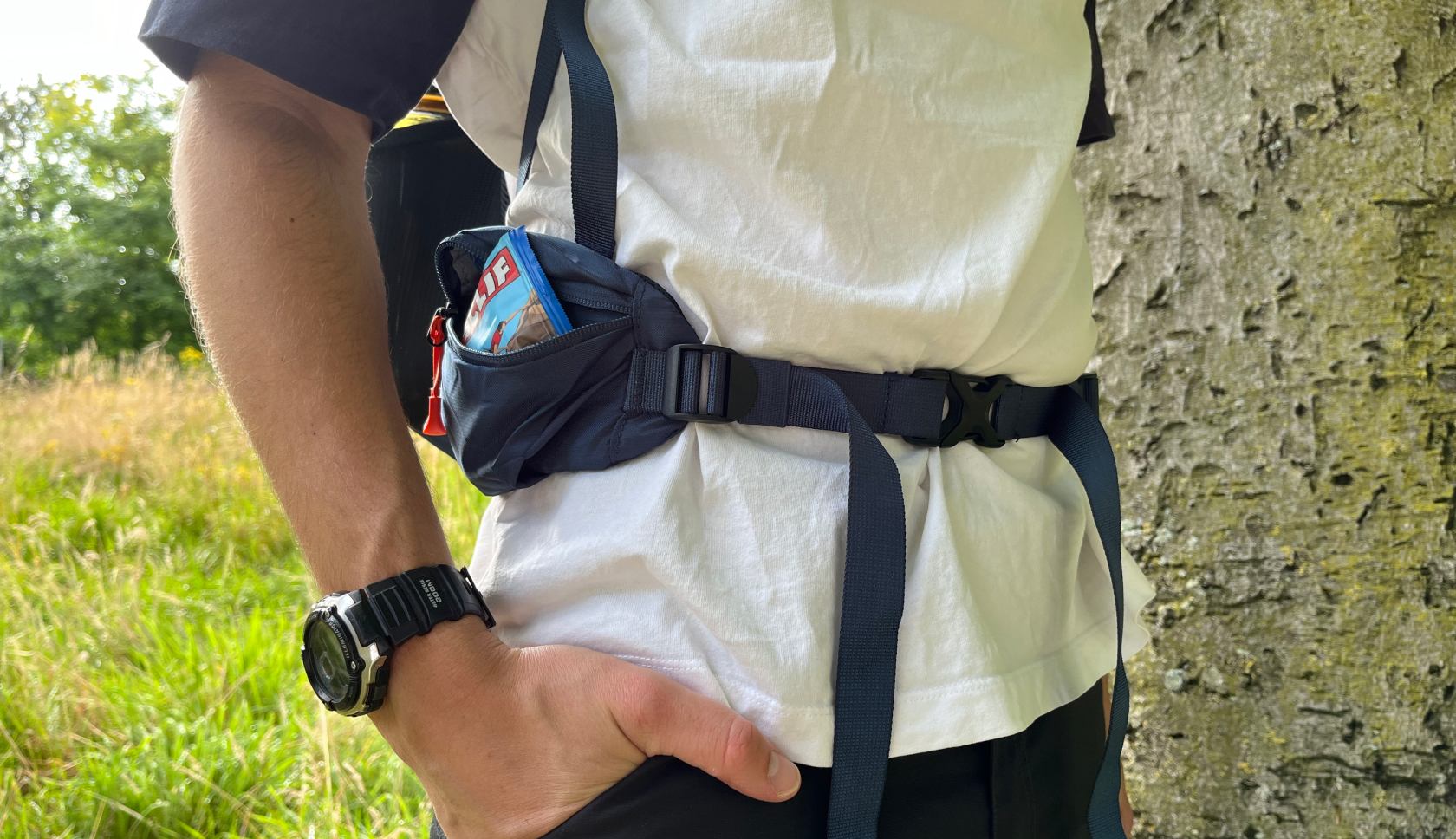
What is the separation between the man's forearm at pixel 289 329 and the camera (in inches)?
30.9

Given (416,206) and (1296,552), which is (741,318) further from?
(1296,552)

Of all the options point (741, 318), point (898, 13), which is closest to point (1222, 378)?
point (898, 13)

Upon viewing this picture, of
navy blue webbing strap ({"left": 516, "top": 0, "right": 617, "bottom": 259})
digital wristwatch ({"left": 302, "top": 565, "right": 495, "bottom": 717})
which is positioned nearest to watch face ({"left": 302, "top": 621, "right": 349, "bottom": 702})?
digital wristwatch ({"left": 302, "top": 565, "right": 495, "bottom": 717})

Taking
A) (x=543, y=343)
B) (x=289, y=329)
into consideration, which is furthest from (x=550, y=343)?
(x=289, y=329)

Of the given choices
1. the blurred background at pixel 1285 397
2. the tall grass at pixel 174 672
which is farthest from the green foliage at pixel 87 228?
the blurred background at pixel 1285 397

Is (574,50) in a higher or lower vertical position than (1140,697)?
higher

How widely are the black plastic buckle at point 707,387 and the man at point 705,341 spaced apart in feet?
0.09

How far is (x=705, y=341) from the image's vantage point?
0.78 metres

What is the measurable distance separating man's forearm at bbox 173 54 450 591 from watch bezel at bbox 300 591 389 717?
0.03 meters

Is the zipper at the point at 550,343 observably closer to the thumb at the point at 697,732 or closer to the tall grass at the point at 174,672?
the thumb at the point at 697,732

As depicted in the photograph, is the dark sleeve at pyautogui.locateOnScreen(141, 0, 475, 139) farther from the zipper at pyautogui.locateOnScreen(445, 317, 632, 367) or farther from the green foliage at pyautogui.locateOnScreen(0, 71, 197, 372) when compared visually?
the green foliage at pyautogui.locateOnScreen(0, 71, 197, 372)

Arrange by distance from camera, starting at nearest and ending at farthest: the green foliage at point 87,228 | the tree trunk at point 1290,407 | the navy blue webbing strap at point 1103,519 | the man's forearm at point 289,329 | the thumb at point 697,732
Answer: the thumb at point 697,732
the man's forearm at point 289,329
the navy blue webbing strap at point 1103,519
the tree trunk at point 1290,407
the green foliage at point 87,228

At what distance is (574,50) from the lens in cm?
78

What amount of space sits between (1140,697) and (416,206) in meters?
1.53
